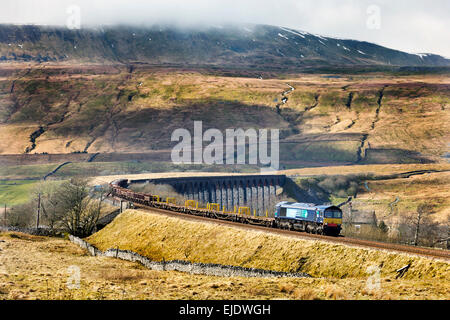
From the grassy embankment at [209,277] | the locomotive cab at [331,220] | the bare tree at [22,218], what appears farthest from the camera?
the bare tree at [22,218]

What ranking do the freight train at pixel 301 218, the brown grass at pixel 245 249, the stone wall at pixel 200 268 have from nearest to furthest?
1. the brown grass at pixel 245 249
2. the stone wall at pixel 200 268
3. the freight train at pixel 301 218

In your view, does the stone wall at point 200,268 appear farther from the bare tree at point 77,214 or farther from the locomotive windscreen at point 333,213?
the bare tree at point 77,214

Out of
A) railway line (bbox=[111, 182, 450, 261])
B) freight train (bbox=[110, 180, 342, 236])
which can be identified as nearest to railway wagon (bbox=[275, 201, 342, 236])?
freight train (bbox=[110, 180, 342, 236])

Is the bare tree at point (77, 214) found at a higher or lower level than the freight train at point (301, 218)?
lower

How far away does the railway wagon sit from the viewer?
6100 cm

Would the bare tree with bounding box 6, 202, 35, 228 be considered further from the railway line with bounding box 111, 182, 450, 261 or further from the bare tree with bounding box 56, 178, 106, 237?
the railway line with bounding box 111, 182, 450, 261

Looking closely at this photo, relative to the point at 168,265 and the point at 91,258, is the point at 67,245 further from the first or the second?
the point at 168,265

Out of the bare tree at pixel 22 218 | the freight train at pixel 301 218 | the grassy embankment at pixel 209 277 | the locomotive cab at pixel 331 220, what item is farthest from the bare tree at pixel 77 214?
the locomotive cab at pixel 331 220

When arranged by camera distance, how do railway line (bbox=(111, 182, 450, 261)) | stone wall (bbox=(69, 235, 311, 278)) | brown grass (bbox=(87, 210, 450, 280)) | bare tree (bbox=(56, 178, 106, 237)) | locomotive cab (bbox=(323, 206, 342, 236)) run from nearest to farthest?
1. brown grass (bbox=(87, 210, 450, 280))
2. stone wall (bbox=(69, 235, 311, 278))
3. railway line (bbox=(111, 182, 450, 261))
4. locomotive cab (bbox=(323, 206, 342, 236))
5. bare tree (bbox=(56, 178, 106, 237))

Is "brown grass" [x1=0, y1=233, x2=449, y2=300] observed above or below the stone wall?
above

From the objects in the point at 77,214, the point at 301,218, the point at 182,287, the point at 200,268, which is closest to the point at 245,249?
the point at 200,268

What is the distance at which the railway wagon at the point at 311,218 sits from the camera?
2402 inches

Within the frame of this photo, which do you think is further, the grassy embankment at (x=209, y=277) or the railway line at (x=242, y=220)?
the railway line at (x=242, y=220)
